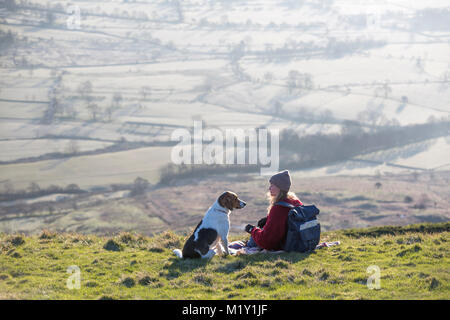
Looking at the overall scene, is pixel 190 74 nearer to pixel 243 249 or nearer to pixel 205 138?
pixel 205 138

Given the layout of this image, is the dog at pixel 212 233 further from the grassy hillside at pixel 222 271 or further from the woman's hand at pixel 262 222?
the woman's hand at pixel 262 222

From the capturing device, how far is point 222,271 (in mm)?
9055

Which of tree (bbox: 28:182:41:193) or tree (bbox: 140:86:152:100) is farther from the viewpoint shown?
tree (bbox: 140:86:152:100)

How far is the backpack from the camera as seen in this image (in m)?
9.85

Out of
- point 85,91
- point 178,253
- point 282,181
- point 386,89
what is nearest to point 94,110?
point 85,91

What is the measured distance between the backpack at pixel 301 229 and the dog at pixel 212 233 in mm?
1099

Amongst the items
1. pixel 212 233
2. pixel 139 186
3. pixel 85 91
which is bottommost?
pixel 139 186

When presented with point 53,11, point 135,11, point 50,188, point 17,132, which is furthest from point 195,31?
point 50,188

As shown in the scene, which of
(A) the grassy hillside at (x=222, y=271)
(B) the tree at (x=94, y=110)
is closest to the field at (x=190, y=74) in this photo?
(B) the tree at (x=94, y=110)

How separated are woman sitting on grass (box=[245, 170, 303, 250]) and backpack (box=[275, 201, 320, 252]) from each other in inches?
4.3

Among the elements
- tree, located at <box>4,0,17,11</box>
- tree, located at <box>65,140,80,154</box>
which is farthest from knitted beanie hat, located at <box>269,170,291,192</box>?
tree, located at <box>4,0,17,11</box>

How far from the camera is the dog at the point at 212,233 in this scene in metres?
9.88

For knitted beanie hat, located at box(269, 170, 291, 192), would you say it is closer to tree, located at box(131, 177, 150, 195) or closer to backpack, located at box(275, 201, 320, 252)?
backpack, located at box(275, 201, 320, 252)

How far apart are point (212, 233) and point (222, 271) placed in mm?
1079
